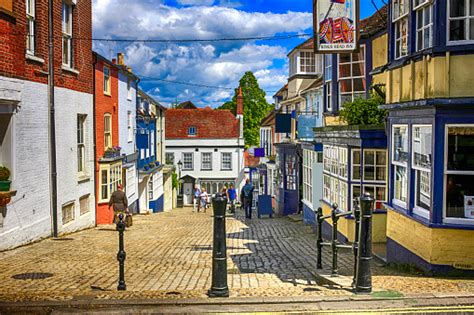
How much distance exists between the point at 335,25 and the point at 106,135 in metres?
13.6

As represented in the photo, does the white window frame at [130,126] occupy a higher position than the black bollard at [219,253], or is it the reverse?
the white window frame at [130,126]

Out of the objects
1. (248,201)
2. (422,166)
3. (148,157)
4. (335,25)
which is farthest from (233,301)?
(148,157)

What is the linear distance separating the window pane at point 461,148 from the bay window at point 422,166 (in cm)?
38

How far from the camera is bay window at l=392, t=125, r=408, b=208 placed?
11.4 metres

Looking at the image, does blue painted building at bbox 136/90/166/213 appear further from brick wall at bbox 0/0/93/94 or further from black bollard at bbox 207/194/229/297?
black bollard at bbox 207/194/229/297

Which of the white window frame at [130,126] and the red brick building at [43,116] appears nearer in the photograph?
the red brick building at [43,116]

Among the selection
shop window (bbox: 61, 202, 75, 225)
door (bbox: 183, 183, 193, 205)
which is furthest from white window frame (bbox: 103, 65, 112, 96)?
door (bbox: 183, 183, 193, 205)

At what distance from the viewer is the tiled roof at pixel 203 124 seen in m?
58.3

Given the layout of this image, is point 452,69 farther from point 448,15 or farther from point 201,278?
point 201,278

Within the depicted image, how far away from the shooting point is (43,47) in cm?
1543

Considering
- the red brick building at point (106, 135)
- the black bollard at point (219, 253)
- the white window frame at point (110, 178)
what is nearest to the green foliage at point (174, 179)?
the red brick building at point (106, 135)

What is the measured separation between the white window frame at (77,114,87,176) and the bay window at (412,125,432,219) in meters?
12.1

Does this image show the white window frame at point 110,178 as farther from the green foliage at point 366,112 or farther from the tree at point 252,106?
the tree at point 252,106

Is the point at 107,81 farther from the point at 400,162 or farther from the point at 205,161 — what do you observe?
the point at 205,161
